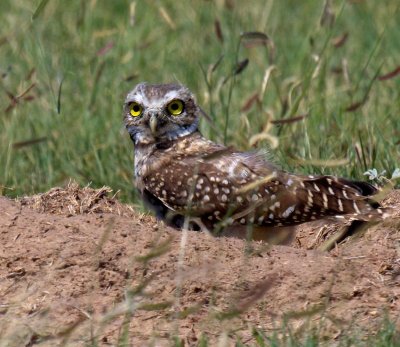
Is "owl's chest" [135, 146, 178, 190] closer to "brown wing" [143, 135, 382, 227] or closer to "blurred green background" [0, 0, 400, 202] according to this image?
"brown wing" [143, 135, 382, 227]

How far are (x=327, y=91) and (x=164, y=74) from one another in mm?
1493

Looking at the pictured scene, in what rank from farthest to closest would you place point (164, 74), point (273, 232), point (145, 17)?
point (145, 17) < point (164, 74) < point (273, 232)

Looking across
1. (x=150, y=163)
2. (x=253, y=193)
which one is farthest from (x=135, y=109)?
(x=253, y=193)

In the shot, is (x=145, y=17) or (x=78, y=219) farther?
(x=145, y=17)

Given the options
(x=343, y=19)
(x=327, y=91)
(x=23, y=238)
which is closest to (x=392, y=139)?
(x=327, y=91)

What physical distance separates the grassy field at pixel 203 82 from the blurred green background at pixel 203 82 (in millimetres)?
16

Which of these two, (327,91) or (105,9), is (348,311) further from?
(105,9)

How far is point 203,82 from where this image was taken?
9719 millimetres

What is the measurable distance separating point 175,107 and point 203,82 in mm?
2266

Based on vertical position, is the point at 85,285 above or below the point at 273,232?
above

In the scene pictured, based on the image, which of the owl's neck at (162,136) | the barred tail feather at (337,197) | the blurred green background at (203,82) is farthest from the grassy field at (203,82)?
the owl's neck at (162,136)

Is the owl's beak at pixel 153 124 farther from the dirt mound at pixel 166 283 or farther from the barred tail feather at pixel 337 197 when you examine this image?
the dirt mound at pixel 166 283

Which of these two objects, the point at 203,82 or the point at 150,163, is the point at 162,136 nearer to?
the point at 150,163

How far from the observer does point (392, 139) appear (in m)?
8.22
